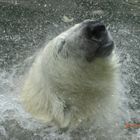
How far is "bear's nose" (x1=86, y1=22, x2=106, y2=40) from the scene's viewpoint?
3.61 m

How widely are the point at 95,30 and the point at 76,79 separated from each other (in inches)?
19.1

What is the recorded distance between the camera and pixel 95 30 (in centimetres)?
363

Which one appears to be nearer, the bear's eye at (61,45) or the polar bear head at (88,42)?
the polar bear head at (88,42)

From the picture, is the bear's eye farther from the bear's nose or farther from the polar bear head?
the bear's nose

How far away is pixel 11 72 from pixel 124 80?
138 centimetres

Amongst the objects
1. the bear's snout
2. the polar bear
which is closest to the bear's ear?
→ the polar bear

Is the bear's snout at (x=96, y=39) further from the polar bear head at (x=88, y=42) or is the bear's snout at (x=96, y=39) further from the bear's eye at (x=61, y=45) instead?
the bear's eye at (x=61, y=45)

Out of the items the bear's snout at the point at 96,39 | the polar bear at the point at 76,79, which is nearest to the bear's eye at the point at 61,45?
the polar bear at the point at 76,79

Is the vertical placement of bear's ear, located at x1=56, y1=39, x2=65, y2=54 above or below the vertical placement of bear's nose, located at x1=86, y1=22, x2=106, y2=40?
A: below

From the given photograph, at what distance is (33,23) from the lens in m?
7.32

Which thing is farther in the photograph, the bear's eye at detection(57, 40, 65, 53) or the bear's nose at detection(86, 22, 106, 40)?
the bear's eye at detection(57, 40, 65, 53)

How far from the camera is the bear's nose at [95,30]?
3.61 meters

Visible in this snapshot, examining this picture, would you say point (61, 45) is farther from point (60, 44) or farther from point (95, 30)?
point (95, 30)

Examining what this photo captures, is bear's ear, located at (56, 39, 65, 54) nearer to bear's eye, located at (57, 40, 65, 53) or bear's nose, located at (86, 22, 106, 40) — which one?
bear's eye, located at (57, 40, 65, 53)
